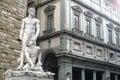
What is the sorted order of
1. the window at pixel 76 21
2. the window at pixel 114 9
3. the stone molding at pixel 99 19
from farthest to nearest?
1. the window at pixel 114 9
2. the stone molding at pixel 99 19
3. the window at pixel 76 21

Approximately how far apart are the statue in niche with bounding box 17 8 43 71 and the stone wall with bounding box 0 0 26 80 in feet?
11.7

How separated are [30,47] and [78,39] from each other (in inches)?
660

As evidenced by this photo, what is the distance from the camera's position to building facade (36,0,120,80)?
2358 centimetres

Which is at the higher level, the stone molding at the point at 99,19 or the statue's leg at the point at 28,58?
the stone molding at the point at 99,19

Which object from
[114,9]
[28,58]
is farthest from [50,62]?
[28,58]

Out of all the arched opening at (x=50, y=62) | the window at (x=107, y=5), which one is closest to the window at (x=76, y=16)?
the arched opening at (x=50, y=62)

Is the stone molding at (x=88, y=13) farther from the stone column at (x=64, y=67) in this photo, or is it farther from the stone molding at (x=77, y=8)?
the stone column at (x=64, y=67)

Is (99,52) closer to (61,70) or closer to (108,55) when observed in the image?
(108,55)

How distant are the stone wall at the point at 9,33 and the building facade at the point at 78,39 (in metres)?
10.4

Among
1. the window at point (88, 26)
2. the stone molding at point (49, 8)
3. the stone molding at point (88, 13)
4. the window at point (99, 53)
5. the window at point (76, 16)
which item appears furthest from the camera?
the window at point (99, 53)

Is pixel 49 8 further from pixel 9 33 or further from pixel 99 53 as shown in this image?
pixel 9 33

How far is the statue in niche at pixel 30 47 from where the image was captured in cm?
813

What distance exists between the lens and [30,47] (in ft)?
27.5

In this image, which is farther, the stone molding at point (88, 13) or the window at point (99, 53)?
the window at point (99, 53)
